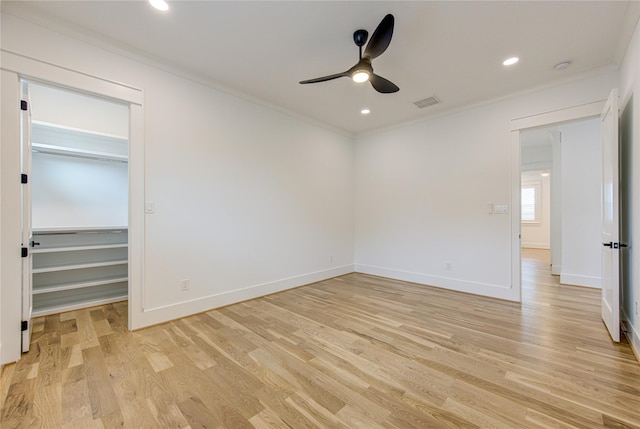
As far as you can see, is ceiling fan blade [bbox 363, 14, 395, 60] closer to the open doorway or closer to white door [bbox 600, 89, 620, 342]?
white door [bbox 600, 89, 620, 342]

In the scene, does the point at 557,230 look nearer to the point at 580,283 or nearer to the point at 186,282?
the point at 580,283

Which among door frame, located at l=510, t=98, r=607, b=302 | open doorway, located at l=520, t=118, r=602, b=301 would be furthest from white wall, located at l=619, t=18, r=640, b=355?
open doorway, located at l=520, t=118, r=602, b=301

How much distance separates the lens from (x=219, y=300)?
11.2ft

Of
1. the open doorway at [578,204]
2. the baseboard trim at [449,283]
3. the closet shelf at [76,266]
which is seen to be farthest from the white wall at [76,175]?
the open doorway at [578,204]

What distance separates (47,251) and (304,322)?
322cm

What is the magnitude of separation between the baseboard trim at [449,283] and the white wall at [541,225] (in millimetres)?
7031

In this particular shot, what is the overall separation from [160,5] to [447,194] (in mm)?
4257

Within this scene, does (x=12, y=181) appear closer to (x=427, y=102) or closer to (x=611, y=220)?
(x=427, y=102)

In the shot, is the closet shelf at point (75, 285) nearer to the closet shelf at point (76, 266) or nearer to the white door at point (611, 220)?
the closet shelf at point (76, 266)

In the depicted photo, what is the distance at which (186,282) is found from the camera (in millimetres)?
3121

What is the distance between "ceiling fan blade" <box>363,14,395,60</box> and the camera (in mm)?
1891

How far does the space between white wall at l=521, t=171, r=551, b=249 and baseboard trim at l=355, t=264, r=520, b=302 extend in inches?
277

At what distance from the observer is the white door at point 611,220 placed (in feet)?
7.89

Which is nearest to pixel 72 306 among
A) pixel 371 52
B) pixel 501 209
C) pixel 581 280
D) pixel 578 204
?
pixel 371 52
